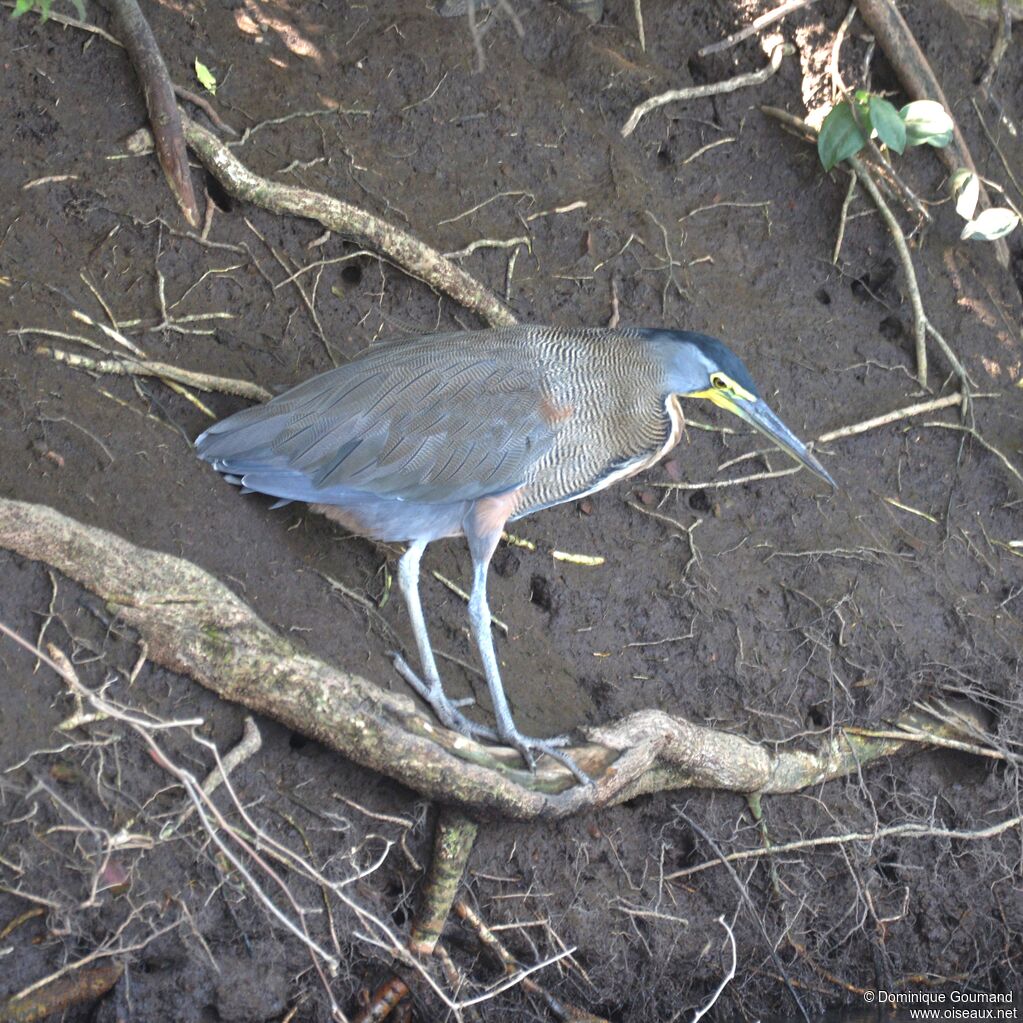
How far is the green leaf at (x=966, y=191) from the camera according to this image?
18.1 ft

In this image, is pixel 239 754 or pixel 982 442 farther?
pixel 982 442

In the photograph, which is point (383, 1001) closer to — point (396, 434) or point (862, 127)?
point (396, 434)

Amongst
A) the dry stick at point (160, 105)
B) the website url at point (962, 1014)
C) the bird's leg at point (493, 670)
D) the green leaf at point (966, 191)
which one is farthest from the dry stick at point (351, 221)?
the website url at point (962, 1014)

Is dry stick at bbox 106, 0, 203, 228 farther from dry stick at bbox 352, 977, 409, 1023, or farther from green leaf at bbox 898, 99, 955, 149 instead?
green leaf at bbox 898, 99, 955, 149

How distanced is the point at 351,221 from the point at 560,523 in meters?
1.32

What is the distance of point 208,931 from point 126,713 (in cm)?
62

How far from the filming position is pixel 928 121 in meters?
5.37

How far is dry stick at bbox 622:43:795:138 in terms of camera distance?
551 cm

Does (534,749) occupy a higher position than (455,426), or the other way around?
(455,426)

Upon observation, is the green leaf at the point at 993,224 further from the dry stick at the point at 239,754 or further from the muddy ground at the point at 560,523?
the dry stick at the point at 239,754

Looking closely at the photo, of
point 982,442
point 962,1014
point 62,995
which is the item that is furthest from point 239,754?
point 982,442

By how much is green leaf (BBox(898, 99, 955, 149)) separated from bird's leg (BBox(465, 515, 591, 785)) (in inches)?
114

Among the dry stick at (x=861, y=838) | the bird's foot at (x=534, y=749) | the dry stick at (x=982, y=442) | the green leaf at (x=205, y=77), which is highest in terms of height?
the green leaf at (x=205, y=77)

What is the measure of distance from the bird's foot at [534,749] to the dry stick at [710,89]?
9.76ft
